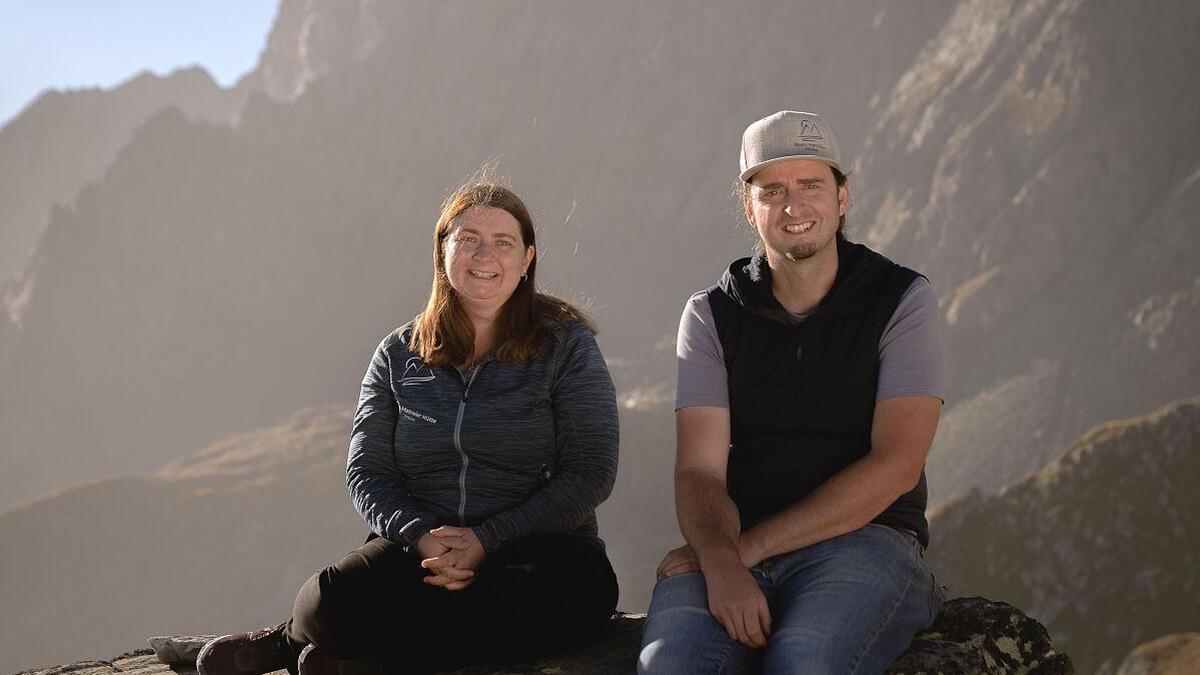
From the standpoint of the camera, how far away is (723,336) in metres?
4.35

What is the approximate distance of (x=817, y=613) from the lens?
3.68 m

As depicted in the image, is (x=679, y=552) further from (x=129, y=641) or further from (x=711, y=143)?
(x=711, y=143)

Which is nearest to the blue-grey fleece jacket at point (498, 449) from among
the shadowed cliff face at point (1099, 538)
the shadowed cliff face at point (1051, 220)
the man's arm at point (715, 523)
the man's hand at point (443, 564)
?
the man's hand at point (443, 564)

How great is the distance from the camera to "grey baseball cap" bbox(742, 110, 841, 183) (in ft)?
13.7

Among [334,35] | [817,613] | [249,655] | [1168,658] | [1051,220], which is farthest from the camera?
[334,35]

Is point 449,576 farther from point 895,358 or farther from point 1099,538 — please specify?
point 1099,538

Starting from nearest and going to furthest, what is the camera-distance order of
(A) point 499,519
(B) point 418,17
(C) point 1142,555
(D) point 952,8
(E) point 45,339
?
(A) point 499,519, (C) point 1142,555, (D) point 952,8, (E) point 45,339, (B) point 418,17

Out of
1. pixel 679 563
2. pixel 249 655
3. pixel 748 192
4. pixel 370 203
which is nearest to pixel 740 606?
pixel 679 563

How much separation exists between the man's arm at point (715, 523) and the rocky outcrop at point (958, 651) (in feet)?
1.82

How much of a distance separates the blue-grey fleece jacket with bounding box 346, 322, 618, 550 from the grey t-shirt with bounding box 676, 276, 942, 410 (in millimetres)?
472

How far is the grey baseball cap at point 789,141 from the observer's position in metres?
4.18

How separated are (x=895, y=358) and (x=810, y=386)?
0.31m

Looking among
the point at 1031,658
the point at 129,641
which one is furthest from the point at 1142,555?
the point at 129,641

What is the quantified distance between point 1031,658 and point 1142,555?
1676 inches
